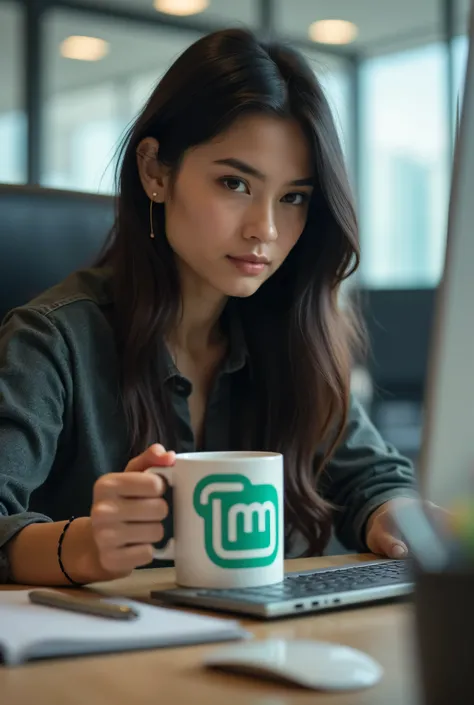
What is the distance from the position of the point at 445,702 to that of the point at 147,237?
1054mm

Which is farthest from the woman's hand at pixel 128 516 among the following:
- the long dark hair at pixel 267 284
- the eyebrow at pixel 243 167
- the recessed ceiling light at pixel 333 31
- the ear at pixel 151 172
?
the recessed ceiling light at pixel 333 31

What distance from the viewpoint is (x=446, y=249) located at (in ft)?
1.63

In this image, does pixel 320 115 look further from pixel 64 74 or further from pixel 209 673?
pixel 64 74

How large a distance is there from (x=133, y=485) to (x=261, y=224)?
569 millimetres

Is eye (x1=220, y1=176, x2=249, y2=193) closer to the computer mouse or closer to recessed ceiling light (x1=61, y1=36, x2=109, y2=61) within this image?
the computer mouse

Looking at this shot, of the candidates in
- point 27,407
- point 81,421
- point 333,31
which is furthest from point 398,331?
point 333,31

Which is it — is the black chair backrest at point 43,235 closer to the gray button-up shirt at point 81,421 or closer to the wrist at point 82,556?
the gray button-up shirt at point 81,421

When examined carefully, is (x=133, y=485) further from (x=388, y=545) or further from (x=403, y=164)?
(x=403, y=164)

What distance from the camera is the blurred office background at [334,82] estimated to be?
15.3 ft

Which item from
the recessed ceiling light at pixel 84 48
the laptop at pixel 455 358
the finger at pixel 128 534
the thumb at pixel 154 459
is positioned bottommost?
the finger at pixel 128 534

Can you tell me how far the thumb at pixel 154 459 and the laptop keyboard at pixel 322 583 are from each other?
112 millimetres

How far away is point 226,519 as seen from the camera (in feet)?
2.74

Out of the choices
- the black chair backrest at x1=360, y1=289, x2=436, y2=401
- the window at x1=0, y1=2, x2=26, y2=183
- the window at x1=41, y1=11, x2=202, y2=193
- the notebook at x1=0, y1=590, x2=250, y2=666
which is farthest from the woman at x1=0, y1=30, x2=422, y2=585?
the window at x1=41, y1=11, x2=202, y2=193

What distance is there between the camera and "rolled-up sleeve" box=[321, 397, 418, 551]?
1343 millimetres
